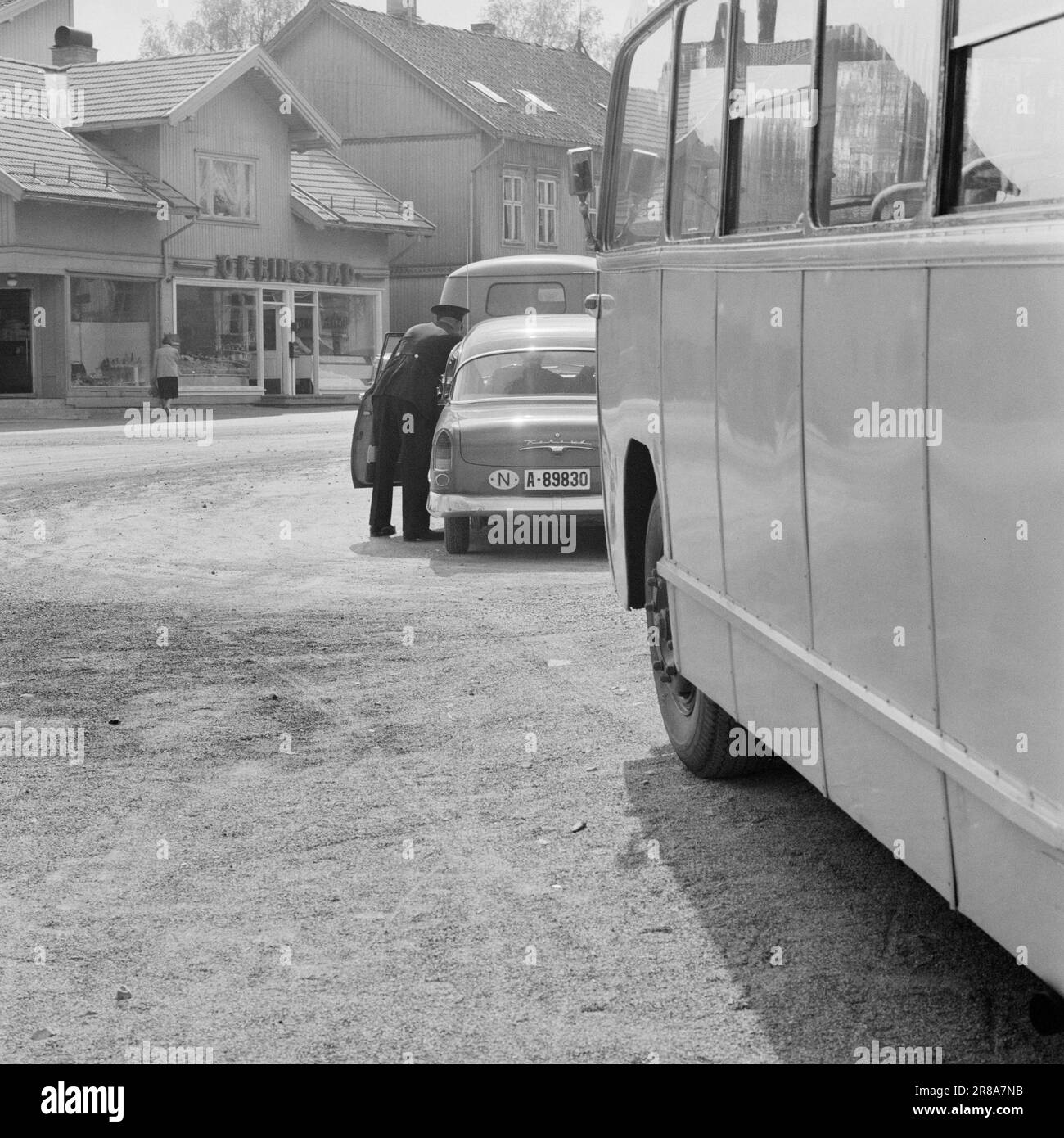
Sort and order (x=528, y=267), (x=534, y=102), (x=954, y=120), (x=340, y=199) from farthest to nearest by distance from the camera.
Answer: (x=534, y=102)
(x=340, y=199)
(x=528, y=267)
(x=954, y=120)

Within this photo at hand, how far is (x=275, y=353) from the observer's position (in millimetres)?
40469

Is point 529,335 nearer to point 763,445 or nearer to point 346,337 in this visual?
point 763,445

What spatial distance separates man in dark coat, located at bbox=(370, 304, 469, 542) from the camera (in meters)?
14.3

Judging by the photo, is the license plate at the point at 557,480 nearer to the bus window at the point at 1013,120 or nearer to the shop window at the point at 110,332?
the bus window at the point at 1013,120

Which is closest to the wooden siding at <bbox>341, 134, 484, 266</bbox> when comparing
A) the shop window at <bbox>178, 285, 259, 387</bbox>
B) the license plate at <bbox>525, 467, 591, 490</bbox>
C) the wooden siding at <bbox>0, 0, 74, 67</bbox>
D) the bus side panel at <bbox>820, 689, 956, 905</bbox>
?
the shop window at <bbox>178, 285, 259, 387</bbox>

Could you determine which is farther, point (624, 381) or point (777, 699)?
point (624, 381)

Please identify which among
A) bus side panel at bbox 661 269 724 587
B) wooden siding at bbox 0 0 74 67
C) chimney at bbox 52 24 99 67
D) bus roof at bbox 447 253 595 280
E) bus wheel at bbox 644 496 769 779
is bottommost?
bus wheel at bbox 644 496 769 779

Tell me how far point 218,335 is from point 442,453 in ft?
87.2

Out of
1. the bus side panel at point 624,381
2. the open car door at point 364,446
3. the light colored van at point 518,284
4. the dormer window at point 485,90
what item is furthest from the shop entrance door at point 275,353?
the bus side panel at point 624,381

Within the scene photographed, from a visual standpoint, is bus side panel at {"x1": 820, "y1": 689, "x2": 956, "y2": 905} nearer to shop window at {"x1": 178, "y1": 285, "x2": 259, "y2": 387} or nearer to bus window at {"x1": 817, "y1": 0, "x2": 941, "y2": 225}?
bus window at {"x1": 817, "y1": 0, "x2": 941, "y2": 225}

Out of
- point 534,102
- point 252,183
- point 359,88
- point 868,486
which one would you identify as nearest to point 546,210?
point 534,102

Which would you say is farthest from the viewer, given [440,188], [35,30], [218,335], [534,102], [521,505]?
[35,30]

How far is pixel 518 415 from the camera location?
45.2 ft
